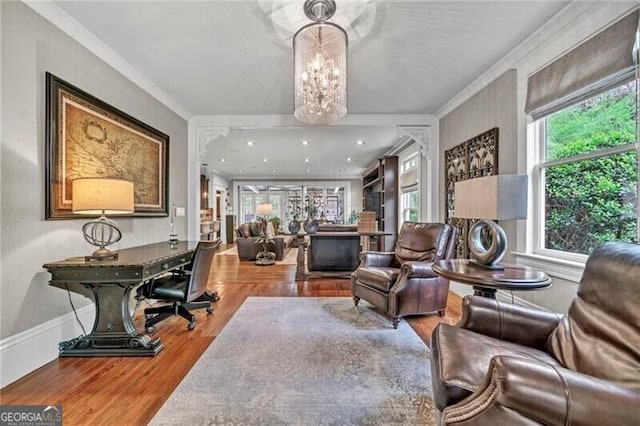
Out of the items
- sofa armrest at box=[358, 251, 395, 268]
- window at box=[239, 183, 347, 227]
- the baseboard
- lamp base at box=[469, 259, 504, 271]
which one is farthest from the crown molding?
window at box=[239, 183, 347, 227]

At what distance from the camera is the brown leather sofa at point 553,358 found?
82 cm

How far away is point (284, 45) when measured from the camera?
8.38 feet

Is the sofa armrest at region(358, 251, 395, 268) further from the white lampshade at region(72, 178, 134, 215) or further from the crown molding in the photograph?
the crown molding

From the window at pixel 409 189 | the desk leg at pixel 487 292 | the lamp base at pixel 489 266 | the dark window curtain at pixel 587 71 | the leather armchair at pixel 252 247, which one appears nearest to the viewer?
the dark window curtain at pixel 587 71

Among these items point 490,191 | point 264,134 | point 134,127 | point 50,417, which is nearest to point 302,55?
point 490,191

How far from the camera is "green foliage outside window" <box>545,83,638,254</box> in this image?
6.09 ft

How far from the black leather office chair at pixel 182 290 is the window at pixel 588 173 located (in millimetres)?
3133

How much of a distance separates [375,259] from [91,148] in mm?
3019

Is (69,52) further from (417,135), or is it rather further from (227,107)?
(417,135)

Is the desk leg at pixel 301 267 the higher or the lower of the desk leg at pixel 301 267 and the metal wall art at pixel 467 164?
the lower

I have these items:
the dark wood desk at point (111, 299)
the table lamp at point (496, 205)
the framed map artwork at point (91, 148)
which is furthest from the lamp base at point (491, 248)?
the framed map artwork at point (91, 148)

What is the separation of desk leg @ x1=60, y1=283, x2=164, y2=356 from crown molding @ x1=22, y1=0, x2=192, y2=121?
2052 millimetres

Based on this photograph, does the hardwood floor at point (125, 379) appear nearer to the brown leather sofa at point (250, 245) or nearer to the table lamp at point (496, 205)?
the table lamp at point (496, 205)

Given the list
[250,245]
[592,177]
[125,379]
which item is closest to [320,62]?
[592,177]
